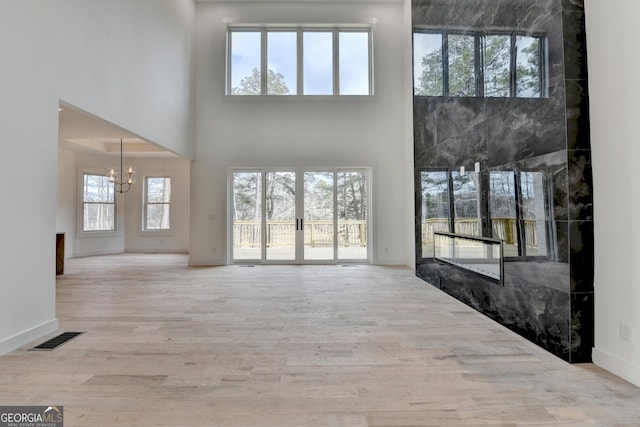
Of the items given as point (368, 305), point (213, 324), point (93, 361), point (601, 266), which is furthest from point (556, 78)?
point (93, 361)

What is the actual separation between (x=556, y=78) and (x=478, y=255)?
6.84 ft

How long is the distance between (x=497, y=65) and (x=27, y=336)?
5.42m

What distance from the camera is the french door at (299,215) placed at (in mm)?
7098

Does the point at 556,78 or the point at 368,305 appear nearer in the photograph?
the point at 556,78

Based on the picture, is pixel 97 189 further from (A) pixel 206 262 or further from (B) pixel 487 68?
(B) pixel 487 68

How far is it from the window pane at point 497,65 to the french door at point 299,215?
147 inches

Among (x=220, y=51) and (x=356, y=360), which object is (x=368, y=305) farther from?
(x=220, y=51)

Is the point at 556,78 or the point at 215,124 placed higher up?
the point at 215,124

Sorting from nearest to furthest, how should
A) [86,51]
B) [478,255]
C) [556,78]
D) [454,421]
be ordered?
→ [454,421] < [556,78] < [86,51] < [478,255]

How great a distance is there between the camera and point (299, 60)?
7148mm

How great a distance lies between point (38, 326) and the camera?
2887mm

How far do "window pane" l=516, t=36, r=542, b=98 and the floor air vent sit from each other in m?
4.86

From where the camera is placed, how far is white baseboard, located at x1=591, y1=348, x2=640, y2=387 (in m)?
2.13

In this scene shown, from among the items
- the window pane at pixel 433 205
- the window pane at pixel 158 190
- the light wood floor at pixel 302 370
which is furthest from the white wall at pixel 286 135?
the window pane at pixel 158 190
